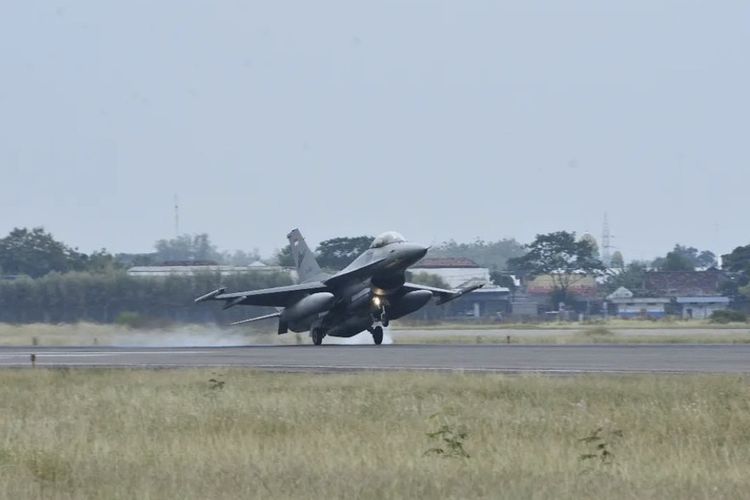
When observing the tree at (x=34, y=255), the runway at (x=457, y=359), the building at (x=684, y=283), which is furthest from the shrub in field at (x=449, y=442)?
the building at (x=684, y=283)

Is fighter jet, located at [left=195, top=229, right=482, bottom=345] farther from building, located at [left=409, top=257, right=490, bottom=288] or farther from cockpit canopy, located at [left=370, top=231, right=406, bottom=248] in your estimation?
building, located at [left=409, top=257, right=490, bottom=288]

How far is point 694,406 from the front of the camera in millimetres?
18719

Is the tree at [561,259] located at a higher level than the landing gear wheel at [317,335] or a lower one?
higher

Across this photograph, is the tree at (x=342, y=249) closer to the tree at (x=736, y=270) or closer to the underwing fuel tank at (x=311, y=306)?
the tree at (x=736, y=270)

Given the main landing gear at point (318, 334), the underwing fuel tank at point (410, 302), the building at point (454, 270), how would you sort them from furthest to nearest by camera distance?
the building at point (454, 270)
the main landing gear at point (318, 334)
the underwing fuel tank at point (410, 302)

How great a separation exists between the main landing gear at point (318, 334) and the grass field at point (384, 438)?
2408cm

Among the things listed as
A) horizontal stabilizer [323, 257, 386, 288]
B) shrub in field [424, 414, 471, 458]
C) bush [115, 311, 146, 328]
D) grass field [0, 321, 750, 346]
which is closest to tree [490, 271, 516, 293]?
grass field [0, 321, 750, 346]

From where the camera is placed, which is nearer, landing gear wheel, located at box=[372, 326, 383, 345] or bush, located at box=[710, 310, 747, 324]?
landing gear wheel, located at box=[372, 326, 383, 345]

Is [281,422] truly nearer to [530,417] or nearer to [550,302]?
[530,417]

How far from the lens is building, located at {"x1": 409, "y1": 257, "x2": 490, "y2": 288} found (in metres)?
114

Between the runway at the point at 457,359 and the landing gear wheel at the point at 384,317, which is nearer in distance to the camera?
the runway at the point at 457,359

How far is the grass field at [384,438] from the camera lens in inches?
475

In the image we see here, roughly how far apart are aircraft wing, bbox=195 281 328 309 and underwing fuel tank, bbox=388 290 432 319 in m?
2.68

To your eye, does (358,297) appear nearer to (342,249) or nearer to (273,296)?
(273,296)
